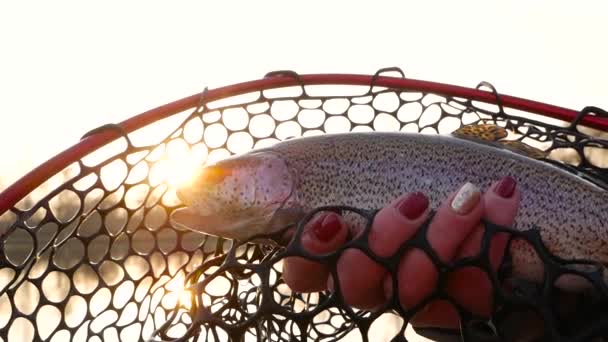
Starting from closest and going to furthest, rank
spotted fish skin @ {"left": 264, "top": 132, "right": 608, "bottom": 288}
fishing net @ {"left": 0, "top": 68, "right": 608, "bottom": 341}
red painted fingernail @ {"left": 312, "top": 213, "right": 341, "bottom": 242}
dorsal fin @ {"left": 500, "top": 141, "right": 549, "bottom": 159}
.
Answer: fishing net @ {"left": 0, "top": 68, "right": 608, "bottom": 341} < red painted fingernail @ {"left": 312, "top": 213, "right": 341, "bottom": 242} < spotted fish skin @ {"left": 264, "top": 132, "right": 608, "bottom": 288} < dorsal fin @ {"left": 500, "top": 141, "right": 549, "bottom": 159}

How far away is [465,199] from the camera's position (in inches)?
63.1

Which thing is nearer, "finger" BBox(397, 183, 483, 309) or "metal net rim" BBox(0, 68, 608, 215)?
"finger" BBox(397, 183, 483, 309)

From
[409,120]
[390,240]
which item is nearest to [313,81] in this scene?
[409,120]

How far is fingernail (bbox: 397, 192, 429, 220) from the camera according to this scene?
161 centimetres

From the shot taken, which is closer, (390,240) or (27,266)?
(390,240)

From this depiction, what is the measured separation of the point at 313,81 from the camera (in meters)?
2.59

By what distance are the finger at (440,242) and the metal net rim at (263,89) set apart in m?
1.02

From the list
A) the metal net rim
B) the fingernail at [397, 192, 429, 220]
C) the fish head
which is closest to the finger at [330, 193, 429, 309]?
the fingernail at [397, 192, 429, 220]

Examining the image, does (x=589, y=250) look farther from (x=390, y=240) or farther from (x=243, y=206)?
(x=243, y=206)

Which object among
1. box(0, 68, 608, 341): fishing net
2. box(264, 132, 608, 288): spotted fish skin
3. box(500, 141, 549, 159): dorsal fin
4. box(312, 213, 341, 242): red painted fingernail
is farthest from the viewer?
box(500, 141, 549, 159): dorsal fin

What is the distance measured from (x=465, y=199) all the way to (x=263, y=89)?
1.10 meters

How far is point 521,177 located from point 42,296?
1398mm

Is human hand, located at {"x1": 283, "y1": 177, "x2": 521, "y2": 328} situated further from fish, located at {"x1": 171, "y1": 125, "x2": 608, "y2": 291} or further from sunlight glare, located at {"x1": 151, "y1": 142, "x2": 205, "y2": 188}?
sunlight glare, located at {"x1": 151, "y1": 142, "x2": 205, "y2": 188}

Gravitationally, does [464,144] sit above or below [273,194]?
above
